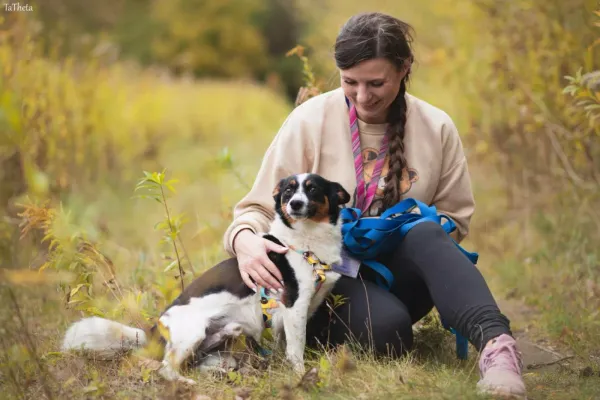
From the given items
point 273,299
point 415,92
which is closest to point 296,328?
point 273,299

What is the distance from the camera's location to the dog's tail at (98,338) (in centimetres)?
287

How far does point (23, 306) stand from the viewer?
3.89 m

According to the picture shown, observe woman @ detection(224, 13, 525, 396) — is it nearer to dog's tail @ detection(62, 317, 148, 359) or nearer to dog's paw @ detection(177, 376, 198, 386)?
dog's paw @ detection(177, 376, 198, 386)

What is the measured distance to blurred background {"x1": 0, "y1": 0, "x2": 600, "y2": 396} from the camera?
3.76 meters

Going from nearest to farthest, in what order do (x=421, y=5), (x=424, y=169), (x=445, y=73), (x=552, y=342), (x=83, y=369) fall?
1. (x=83, y=369)
2. (x=424, y=169)
3. (x=552, y=342)
4. (x=445, y=73)
5. (x=421, y=5)

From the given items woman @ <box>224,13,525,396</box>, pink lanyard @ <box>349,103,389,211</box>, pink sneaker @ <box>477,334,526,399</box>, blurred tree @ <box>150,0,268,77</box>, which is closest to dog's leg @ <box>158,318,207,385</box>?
woman @ <box>224,13,525,396</box>

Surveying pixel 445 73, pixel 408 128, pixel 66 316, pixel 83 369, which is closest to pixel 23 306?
pixel 66 316

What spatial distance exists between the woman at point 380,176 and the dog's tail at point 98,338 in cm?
59

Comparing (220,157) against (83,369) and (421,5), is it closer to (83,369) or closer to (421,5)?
(83,369)

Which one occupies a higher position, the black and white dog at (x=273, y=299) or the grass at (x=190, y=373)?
the black and white dog at (x=273, y=299)

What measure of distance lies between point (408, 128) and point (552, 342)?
4.71ft

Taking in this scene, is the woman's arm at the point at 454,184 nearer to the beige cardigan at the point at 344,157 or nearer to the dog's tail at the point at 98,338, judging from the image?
the beige cardigan at the point at 344,157

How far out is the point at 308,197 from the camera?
2922 mm

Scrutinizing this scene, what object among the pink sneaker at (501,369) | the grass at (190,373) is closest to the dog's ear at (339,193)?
the grass at (190,373)
